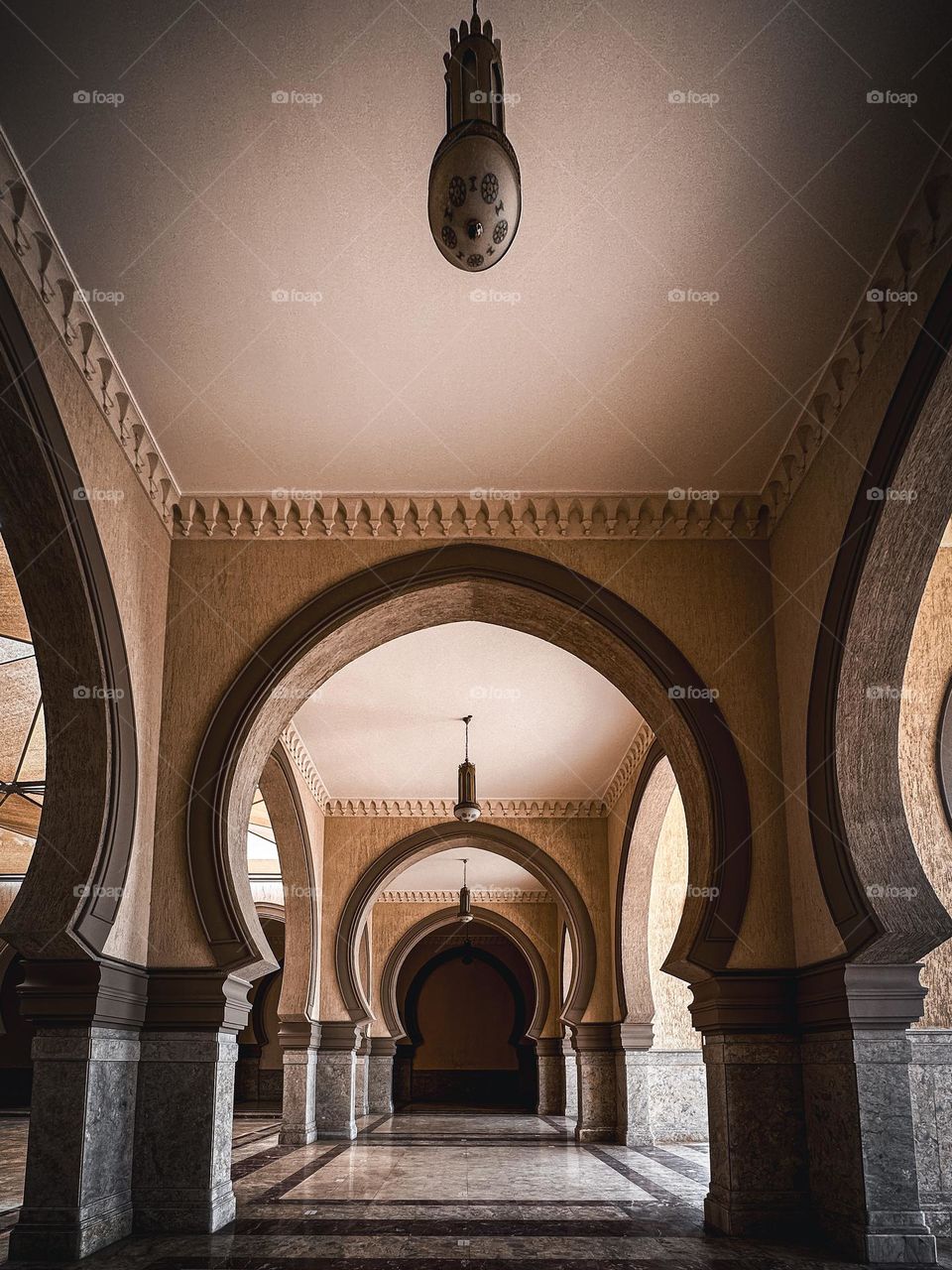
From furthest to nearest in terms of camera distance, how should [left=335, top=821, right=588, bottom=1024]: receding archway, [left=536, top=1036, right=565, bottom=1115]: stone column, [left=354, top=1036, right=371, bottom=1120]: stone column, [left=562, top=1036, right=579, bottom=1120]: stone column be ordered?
[left=536, top=1036, right=565, bottom=1115]: stone column → [left=562, top=1036, right=579, bottom=1120]: stone column → [left=354, top=1036, right=371, bottom=1120]: stone column → [left=335, top=821, right=588, bottom=1024]: receding archway

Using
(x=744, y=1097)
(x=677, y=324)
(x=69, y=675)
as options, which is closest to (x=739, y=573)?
(x=677, y=324)

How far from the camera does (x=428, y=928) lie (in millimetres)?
19031

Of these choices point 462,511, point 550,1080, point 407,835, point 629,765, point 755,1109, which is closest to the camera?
point 755,1109

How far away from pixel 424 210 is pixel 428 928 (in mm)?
15932

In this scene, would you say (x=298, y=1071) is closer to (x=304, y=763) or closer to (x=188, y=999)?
(x=304, y=763)

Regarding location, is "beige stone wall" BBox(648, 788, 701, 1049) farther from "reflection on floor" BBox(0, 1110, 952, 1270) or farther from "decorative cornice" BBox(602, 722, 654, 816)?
"reflection on floor" BBox(0, 1110, 952, 1270)

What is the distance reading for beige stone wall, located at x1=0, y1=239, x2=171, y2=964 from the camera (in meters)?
5.20

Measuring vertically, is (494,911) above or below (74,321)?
below

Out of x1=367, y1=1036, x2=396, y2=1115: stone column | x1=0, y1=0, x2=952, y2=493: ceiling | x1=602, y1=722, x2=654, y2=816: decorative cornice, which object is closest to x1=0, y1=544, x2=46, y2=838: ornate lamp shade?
x1=0, y1=0, x2=952, y2=493: ceiling

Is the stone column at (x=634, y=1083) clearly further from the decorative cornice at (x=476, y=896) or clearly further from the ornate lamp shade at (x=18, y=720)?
the decorative cornice at (x=476, y=896)

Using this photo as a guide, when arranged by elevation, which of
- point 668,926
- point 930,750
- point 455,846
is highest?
point 455,846

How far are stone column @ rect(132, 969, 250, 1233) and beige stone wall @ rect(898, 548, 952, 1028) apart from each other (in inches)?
154

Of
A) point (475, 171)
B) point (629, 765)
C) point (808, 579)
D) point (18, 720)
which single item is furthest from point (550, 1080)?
point (475, 171)

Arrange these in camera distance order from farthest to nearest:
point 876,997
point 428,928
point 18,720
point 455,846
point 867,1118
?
point 428,928 → point 455,846 → point 18,720 → point 876,997 → point 867,1118
